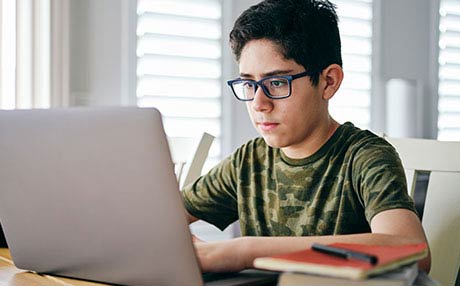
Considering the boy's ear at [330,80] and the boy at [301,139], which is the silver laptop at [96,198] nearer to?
the boy at [301,139]

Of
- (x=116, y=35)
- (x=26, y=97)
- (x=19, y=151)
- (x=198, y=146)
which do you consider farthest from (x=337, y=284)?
(x=116, y=35)

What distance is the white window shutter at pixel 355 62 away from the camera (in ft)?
11.7

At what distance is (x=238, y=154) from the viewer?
4.53 feet

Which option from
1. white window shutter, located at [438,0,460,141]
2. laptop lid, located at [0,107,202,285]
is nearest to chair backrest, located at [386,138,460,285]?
laptop lid, located at [0,107,202,285]

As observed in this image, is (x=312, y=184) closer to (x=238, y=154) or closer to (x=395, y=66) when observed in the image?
(x=238, y=154)

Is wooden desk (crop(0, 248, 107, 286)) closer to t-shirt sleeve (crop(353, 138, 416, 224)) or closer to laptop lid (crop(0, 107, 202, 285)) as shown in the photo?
laptop lid (crop(0, 107, 202, 285))

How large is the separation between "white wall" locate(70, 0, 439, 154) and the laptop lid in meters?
1.72

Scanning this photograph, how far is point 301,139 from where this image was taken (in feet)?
4.05

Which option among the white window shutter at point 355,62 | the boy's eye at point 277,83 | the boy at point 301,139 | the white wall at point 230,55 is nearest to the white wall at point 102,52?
the white wall at point 230,55

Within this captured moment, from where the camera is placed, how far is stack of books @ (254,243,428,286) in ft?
1.95

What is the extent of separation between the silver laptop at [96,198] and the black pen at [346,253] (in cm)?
21

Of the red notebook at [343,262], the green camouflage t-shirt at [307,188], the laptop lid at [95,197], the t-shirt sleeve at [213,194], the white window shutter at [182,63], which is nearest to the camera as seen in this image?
the red notebook at [343,262]

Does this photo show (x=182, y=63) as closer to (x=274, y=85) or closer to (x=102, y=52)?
(x=102, y=52)

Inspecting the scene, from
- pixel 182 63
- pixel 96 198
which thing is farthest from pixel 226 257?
pixel 182 63
